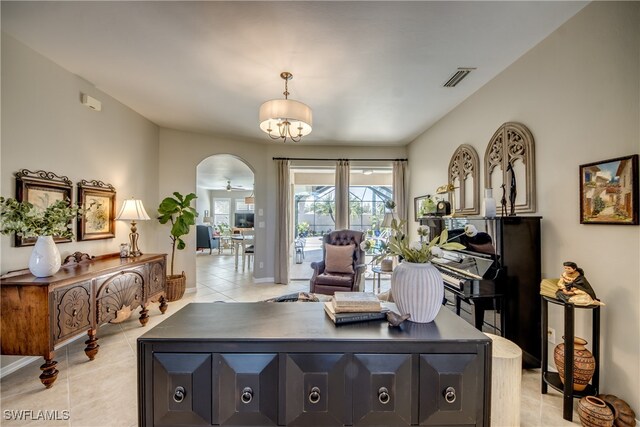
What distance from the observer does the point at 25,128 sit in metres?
2.51

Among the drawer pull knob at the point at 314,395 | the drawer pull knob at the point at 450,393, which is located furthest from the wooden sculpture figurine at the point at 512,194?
the drawer pull knob at the point at 314,395

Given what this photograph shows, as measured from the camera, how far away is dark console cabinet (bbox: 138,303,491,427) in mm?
1128

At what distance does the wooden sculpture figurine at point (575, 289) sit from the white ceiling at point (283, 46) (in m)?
1.87

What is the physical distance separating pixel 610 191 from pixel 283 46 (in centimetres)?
264

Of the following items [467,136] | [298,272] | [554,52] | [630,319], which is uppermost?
[554,52]

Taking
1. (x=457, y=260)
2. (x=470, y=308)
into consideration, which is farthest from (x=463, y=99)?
(x=470, y=308)

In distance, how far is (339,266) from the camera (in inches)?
165

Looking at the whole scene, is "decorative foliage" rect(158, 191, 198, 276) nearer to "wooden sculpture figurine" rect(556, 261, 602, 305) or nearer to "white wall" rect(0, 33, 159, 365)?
"white wall" rect(0, 33, 159, 365)

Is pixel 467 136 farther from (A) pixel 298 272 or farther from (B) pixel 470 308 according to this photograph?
(A) pixel 298 272

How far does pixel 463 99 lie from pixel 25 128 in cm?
463

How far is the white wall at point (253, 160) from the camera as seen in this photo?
190 inches

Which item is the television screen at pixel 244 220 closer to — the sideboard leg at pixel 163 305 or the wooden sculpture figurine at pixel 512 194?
the sideboard leg at pixel 163 305

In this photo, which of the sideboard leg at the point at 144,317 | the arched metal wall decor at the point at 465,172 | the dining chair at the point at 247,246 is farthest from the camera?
the dining chair at the point at 247,246

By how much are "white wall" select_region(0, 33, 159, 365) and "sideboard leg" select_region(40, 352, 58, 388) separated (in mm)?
861
